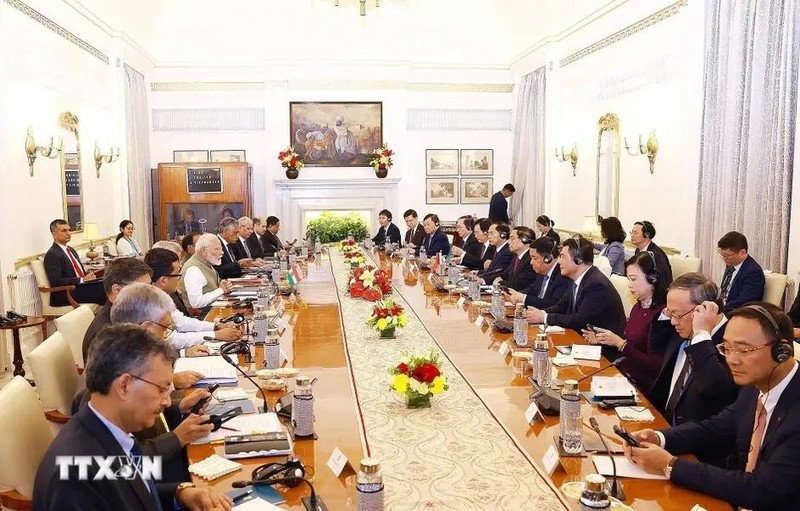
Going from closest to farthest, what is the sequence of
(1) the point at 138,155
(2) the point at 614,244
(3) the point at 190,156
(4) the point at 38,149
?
(4) the point at 38,149 < (2) the point at 614,244 < (1) the point at 138,155 < (3) the point at 190,156

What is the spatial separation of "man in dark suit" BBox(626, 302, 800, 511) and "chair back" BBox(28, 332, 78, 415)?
2.60 metres

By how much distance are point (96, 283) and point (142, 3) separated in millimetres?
5531

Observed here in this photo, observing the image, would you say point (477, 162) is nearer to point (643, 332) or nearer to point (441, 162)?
point (441, 162)

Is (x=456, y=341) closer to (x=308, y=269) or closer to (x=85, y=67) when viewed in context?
(x=308, y=269)

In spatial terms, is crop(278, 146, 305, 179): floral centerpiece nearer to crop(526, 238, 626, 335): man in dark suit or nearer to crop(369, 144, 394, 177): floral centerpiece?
crop(369, 144, 394, 177): floral centerpiece

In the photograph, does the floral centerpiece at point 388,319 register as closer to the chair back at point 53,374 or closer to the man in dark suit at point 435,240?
the chair back at point 53,374

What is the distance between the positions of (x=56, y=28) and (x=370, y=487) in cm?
811

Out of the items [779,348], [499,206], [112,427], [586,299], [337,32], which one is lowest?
[586,299]

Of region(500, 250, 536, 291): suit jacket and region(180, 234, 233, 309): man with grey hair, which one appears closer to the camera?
region(180, 234, 233, 309): man with grey hair

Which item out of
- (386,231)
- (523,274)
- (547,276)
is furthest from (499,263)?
(386,231)

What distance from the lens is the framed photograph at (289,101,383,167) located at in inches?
498

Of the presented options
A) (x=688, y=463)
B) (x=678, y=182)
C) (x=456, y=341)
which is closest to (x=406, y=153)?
(x=678, y=182)

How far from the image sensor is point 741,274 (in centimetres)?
579

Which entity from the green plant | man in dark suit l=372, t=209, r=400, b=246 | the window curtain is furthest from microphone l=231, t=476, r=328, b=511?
the green plant
